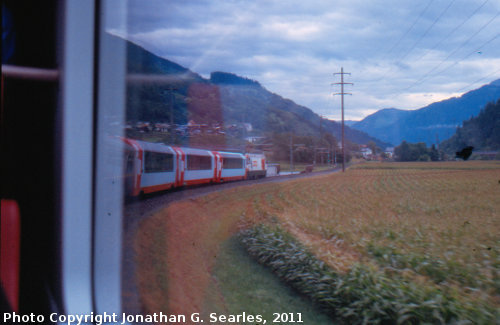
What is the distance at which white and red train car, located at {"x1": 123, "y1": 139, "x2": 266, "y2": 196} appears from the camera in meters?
4.46

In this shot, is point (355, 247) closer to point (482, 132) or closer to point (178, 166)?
point (482, 132)

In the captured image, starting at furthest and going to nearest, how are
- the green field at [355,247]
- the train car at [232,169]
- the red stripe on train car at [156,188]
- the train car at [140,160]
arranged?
the train car at [232,169], the red stripe on train car at [156,188], the train car at [140,160], the green field at [355,247]

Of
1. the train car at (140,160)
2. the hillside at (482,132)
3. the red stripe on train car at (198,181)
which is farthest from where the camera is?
the red stripe on train car at (198,181)

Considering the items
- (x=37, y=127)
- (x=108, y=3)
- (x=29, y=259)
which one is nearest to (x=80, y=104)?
(x=37, y=127)

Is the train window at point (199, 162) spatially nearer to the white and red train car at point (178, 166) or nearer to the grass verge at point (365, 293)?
the white and red train car at point (178, 166)

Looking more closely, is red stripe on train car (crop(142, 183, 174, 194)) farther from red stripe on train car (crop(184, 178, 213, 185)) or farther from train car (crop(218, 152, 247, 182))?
red stripe on train car (crop(184, 178, 213, 185))

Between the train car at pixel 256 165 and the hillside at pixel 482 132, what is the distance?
3.26m

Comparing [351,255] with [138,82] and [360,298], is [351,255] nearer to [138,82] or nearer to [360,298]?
[360,298]

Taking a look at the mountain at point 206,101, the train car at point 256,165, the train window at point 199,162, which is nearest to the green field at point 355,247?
the train car at point 256,165

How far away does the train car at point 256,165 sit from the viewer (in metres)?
7.63

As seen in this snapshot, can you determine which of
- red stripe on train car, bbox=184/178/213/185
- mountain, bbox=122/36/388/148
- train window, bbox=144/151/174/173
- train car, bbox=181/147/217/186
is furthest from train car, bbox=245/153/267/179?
red stripe on train car, bbox=184/178/213/185

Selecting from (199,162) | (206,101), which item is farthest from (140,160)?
(199,162)

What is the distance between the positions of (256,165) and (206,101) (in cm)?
362

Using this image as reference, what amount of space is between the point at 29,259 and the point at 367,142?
604 cm
